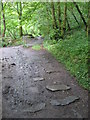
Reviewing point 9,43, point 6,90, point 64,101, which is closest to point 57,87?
point 64,101

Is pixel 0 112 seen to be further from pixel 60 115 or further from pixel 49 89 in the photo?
pixel 49 89

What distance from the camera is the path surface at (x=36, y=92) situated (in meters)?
3.61

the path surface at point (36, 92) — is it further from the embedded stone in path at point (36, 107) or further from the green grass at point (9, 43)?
the green grass at point (9, 43)

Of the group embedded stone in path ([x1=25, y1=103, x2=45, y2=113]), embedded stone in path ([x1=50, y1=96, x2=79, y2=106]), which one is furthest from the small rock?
embedded stone in path ([x1=50, y1=96, x2=79, y2=106])

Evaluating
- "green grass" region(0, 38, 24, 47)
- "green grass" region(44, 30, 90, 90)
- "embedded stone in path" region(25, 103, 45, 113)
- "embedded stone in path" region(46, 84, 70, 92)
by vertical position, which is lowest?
"green grass" region(0, 38, 24, 47)

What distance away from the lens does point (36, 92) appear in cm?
461

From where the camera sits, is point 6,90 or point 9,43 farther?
point 9,43

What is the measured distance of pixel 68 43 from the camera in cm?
891

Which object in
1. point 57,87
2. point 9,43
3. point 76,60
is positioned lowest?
point 9,43

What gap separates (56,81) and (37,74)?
0.93 meters

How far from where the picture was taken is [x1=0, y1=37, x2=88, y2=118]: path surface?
3.61m

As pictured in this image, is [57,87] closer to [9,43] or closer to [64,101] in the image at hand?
[64,101]

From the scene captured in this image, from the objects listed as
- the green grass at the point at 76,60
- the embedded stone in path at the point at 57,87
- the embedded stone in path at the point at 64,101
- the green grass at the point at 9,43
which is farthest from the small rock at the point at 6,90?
the green grass at the point at 9,43

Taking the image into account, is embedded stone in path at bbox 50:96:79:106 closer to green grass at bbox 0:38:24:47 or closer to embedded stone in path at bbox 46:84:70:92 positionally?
embedded stone in path at bbox 46:84:70:92
